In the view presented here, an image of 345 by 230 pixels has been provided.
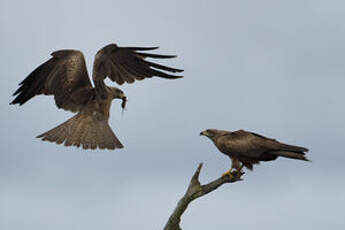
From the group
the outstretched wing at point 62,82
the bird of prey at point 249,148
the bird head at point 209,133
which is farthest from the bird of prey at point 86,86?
the bird of prey at point 249,148

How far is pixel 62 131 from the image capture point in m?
14.5

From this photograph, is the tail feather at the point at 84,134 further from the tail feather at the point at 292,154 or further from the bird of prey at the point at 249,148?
the tail feather at the point at 292,154

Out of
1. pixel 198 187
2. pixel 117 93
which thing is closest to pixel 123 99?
pixel 117 93

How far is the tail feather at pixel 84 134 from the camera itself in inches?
559

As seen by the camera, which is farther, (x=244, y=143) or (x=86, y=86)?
(x=86, y=86)

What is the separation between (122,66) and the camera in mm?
15820

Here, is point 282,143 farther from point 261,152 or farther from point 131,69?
point 131,69

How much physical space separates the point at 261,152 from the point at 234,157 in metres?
0.67

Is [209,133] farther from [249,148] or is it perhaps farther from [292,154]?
[292,154]

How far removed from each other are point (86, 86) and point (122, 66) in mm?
1036

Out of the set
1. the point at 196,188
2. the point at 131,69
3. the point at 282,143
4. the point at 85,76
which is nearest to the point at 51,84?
the point at 85,76

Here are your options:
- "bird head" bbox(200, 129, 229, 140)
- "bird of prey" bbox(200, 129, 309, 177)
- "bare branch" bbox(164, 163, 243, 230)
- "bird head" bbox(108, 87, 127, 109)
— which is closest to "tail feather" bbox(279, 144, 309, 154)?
"bird of prey" bbox(200, 129, 309, 177)

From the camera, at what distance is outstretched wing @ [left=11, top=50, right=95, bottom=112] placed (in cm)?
1593

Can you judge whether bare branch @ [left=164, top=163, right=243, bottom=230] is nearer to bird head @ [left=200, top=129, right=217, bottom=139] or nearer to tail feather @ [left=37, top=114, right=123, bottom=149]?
bird head @ [left=200, top=129, right=217, bottom=139]
